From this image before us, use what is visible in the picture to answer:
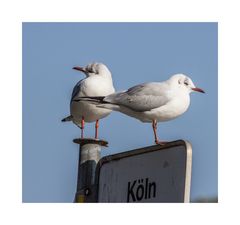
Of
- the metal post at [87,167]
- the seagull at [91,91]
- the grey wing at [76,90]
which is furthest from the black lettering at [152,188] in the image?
the grey wing at [76,90]

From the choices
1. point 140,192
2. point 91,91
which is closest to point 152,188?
point 140,192

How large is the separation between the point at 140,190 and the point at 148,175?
9 cm

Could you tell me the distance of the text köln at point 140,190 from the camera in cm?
315

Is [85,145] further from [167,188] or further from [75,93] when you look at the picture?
[75,93]

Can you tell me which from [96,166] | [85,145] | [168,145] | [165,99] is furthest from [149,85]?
[168,145]

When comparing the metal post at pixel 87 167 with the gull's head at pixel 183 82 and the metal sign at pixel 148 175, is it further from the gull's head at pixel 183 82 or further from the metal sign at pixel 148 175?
the gull's head at pixel 183 82

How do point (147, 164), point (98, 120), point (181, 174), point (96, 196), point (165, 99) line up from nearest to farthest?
point (181, 174) < point (147, 164) < point (96, 196) < point (165, 99) < point (98, 120)

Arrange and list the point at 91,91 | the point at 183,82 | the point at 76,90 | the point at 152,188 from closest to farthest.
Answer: the point at 152,188 → the point at 183,82 → the point at 91,91 → the point at 76,90

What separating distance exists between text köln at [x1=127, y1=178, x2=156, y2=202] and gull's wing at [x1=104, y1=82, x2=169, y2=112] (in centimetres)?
177

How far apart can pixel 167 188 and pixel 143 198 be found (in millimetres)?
166

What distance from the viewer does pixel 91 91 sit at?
20.2 ft

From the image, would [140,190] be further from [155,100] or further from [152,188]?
[155,100]

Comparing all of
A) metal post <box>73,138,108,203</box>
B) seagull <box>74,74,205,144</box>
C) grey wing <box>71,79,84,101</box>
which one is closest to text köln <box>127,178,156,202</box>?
metal post <box>73,138,108,203</box>

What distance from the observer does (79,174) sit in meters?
3.85
